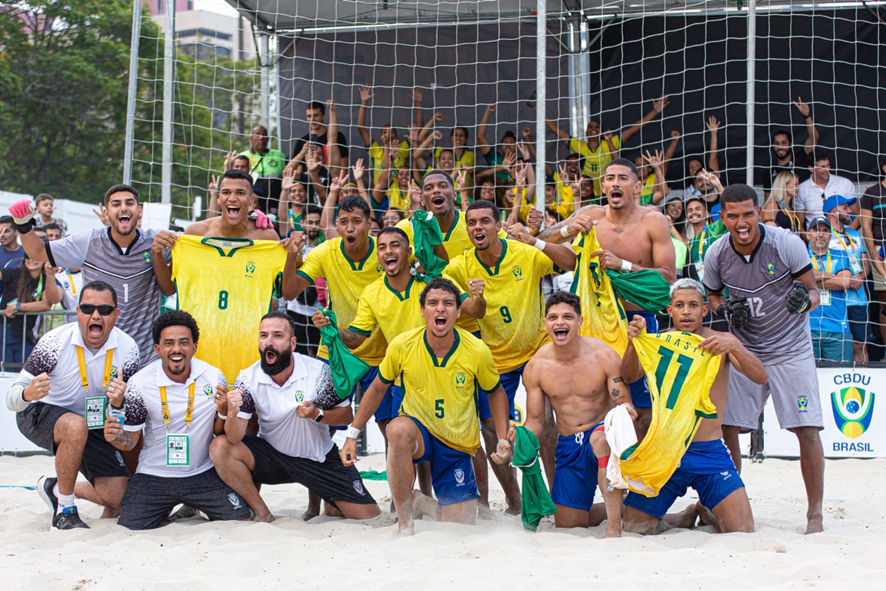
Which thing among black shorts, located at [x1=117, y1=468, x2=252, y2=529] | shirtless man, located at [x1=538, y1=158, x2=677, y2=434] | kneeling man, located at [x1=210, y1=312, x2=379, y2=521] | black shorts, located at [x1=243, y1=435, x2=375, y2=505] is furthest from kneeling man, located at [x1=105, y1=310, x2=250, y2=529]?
shirtless man, located at [x1=538, y1=158, x2=677, y2=434]

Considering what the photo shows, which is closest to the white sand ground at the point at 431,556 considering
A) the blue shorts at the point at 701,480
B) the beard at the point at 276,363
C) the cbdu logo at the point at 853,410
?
the blue shorts at the point at 701,480

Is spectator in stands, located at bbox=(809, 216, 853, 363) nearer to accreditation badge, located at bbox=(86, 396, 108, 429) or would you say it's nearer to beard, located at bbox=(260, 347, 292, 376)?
beard, located at bbox=(260, 347, 292, 376)

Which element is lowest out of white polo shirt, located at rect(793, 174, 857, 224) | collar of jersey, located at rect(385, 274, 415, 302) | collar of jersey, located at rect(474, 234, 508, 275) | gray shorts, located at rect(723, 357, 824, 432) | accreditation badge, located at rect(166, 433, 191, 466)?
accreditation badge, located at rect(166, 433, 191, 466)

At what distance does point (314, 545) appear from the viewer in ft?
14.9

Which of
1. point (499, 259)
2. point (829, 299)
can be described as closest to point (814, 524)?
point (499, 259)

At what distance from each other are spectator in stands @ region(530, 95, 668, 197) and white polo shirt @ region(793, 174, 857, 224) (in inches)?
73.9

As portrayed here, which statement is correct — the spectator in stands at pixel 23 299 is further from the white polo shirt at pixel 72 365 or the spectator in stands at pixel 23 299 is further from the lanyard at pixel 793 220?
the lanyard at pixel 793 220

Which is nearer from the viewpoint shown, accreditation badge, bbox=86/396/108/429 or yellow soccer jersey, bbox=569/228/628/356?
accreditation badge, bbox=86/396/108/429

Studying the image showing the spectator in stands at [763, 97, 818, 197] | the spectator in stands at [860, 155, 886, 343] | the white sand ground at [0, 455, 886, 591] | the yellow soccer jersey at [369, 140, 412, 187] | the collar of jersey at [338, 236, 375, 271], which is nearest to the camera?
the white sand ground at [0, 455, 886, 591]

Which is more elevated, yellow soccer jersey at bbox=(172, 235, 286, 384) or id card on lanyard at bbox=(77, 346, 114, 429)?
yellow soccer jersey at bbox=(172, 235, 286, 384)

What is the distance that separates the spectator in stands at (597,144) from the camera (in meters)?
9.84

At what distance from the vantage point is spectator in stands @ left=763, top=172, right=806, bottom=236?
8.65m

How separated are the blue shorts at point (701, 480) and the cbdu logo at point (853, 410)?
3.40 m

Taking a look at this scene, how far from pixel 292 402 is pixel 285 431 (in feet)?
0.66
